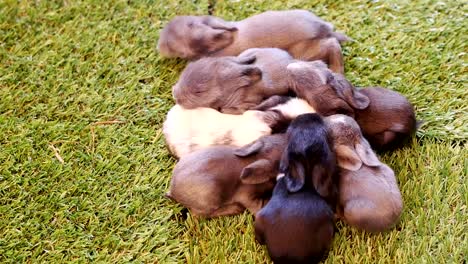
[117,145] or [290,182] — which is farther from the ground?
[290,182]

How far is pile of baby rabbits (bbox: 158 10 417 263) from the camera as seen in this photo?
104 inches

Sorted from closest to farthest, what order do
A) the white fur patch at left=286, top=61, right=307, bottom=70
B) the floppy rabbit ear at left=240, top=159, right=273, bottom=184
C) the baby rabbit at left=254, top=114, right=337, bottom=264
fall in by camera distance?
1. the baby rabbit at left=254, top=114, right=337, bottom=264
2. the floppy rabbit ear at left=240, top=159, right=273, bottom=184
3. the white fur patch at left=286, top=61, right=307, bottom=70

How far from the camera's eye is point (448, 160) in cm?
301

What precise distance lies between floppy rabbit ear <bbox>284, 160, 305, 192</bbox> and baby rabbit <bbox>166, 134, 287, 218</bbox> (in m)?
0.13

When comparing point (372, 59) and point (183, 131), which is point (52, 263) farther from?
point (372, 59)

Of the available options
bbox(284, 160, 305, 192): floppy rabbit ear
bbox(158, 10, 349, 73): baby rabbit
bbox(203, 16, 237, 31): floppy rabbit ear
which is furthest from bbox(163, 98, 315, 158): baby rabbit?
bbox(203, 16, 237, 31): floppy rabbit ear

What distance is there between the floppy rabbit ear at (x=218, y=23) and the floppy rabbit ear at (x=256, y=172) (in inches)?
39.3

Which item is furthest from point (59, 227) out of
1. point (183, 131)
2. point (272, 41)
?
point (272, 41)

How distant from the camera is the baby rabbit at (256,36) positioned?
3.39m

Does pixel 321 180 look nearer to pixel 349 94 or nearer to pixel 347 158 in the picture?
pixel 347 158

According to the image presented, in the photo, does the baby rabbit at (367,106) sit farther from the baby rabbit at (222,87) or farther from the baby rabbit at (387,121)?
the baby rabbit at (222,87)

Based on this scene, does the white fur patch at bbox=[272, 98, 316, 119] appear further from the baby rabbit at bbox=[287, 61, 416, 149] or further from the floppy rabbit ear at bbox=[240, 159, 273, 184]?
the floppy rabbit ear at bbox=[240, 159, 273, 184]

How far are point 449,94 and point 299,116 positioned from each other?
97 cm

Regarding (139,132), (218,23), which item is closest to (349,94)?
(218,23)
